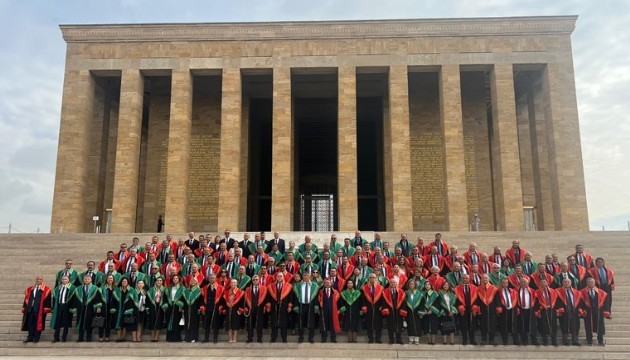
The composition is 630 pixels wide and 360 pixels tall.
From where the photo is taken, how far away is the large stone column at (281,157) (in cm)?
2092

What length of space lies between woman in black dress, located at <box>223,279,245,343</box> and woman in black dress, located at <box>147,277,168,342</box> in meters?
1.10

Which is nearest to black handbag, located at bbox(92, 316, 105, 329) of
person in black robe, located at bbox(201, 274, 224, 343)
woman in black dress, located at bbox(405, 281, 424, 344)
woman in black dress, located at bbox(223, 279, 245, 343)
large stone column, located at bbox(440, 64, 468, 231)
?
person in black robe, located at bbox(201, 274, 224, 343)

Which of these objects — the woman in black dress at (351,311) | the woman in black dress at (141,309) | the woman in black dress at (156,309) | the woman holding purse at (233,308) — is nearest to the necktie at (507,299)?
the woman in black dress at (351,311)

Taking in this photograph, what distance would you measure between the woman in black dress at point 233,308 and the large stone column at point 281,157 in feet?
36.7

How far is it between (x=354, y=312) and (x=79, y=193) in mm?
15802

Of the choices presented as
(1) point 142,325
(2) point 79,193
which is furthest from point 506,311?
(2) point 79,193

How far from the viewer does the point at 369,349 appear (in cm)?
898

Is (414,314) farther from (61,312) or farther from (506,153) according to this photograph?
(506,153)

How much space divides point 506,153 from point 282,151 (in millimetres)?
8877

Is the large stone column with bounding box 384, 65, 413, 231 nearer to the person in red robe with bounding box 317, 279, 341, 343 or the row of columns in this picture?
the row of columns

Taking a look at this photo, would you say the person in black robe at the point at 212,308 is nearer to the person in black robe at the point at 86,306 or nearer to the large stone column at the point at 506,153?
the person in black robe at the point at 86,306

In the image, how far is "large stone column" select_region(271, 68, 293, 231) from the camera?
20.9 metres

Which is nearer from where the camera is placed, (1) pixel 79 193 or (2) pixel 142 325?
(2) pixel 142 325

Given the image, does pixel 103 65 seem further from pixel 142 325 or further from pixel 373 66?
pixel 142 325
